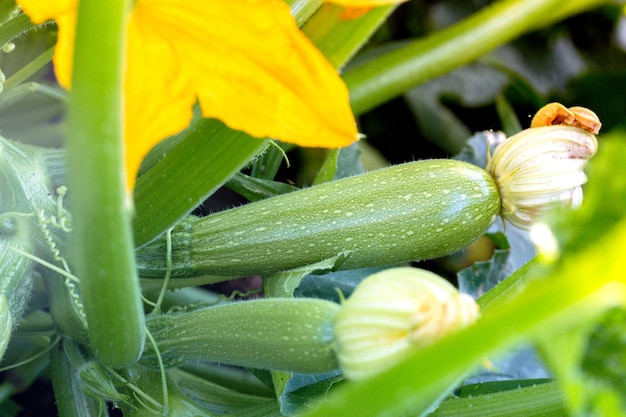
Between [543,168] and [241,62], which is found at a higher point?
[241,62]

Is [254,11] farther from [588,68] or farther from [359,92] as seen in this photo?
[588,68]

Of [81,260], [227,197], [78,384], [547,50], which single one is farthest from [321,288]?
[547,50]

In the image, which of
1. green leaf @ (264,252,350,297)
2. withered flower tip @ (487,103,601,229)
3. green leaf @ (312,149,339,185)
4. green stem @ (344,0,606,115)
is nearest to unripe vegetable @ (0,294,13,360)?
green leaf @ (264,252,350,297)

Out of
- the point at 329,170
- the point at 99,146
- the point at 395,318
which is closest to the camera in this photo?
the point at 99,146

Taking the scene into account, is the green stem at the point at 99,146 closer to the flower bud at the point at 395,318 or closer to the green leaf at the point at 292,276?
the flower bud at the point at 395,318

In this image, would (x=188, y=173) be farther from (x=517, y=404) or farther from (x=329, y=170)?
(x=517, y=404)

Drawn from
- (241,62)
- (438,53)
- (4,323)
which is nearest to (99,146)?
(241,62)
